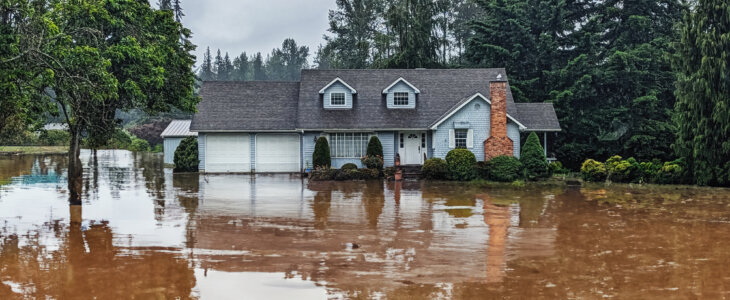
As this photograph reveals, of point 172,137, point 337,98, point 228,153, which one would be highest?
point 337,98

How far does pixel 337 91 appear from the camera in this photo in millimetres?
31812

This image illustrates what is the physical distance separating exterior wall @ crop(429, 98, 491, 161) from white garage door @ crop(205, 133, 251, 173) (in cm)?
1043

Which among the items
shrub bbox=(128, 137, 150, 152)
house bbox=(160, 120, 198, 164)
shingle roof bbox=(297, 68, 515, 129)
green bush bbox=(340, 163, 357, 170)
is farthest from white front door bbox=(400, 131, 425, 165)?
shrub bbox=(128, 137, 150, 152)

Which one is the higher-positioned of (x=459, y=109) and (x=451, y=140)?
(x=459, y=109)

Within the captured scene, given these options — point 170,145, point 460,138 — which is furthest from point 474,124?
point 170,145

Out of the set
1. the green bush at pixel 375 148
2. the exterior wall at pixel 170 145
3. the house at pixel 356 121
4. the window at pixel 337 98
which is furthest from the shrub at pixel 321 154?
the exterior wall at pixel 170 145

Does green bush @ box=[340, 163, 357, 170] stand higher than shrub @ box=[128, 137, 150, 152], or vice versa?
shrub @ box=[128, 137, 150, 152]

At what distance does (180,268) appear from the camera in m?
10.5

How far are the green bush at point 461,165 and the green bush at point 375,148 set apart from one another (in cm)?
389

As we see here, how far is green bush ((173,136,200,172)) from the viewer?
31891mm

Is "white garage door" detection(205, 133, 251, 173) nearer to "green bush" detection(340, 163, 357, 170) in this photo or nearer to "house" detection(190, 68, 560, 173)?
"house" detection(190, 68, 560, 173)

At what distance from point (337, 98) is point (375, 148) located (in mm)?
3875

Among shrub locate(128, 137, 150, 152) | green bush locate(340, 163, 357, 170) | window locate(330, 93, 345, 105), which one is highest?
window locate(330, 93, 345, 105)

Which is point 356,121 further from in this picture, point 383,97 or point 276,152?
point 276,152
